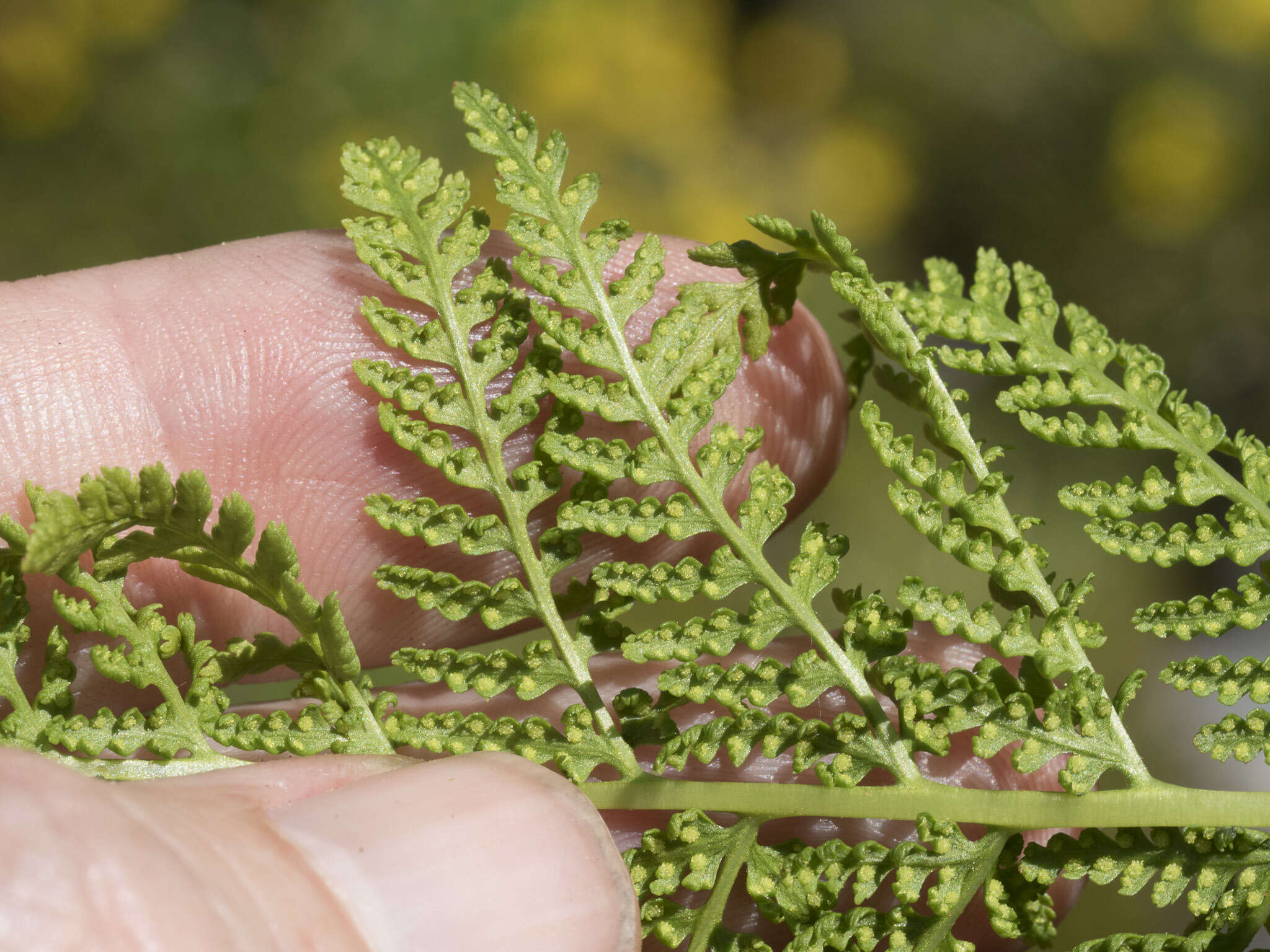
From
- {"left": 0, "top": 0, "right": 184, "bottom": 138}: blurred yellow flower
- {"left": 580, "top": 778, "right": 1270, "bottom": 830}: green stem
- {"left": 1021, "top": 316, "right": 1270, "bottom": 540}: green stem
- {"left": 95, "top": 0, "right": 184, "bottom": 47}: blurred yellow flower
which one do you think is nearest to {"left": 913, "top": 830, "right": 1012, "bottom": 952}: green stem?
{"left": 580, "top": 778, "right": 1270, "bottom": 830}: green stem

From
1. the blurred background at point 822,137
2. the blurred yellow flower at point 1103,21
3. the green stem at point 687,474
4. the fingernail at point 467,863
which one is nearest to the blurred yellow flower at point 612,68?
the blurred background at point 822,137

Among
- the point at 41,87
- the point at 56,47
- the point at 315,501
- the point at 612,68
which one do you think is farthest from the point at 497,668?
the point at 56,47

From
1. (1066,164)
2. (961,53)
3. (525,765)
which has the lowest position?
(525,765)

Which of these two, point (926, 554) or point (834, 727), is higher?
point (834, 727)

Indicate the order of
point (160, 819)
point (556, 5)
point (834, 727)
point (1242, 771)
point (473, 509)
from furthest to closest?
point (556, 5), point (1242, 771), point (473, 509), point (834, 727), point (160, 819)

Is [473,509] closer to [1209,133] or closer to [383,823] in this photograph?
[383,823]

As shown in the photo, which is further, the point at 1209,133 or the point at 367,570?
the point at 1209,133

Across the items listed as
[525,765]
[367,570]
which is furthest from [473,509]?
[525,765]
